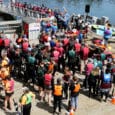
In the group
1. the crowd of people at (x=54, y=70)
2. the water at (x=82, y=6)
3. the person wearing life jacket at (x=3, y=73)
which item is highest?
the person wearing life jacket at (x=3, y=73)

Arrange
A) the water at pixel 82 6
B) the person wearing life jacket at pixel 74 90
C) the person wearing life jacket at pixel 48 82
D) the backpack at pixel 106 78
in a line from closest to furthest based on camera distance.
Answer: the person wearing life jacket at pixel 74 90, the person wearing life jacket at pixel 48 82, the backpack at pixel 106 78, the water at pixel 82 6

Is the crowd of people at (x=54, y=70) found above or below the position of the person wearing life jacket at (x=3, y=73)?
below

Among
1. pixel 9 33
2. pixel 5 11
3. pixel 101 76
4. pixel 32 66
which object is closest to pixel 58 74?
pixel 32 66

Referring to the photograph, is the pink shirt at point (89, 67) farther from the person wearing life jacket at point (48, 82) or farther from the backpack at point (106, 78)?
the person wearing life jacket at point (48, 82)

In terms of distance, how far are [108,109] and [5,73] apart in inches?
174

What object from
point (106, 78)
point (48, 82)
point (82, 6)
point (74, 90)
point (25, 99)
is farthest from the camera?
point (82, 6)

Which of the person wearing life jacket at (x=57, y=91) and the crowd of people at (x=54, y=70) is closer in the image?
the person wearing life jacket at (x=57, y=91)

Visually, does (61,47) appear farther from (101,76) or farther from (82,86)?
(101,76)

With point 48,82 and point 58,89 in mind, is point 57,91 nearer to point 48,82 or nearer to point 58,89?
point 58,89

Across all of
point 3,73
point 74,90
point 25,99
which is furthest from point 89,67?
point 25,99

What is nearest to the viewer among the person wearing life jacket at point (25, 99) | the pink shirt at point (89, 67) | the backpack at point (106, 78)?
the person wearing life jacket at point (25, 99)

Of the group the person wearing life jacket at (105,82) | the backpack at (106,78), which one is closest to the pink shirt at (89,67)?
the person wearing life jacket at (105,82)

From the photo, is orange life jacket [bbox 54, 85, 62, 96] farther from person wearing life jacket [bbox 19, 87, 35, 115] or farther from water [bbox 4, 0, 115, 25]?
water [bbox 4, 0, 115, 25]

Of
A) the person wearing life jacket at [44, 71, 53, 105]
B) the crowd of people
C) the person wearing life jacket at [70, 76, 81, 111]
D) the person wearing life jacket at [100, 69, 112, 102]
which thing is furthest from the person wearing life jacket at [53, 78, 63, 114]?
the person wearing life jacket at [100, 69, 112, 102]
